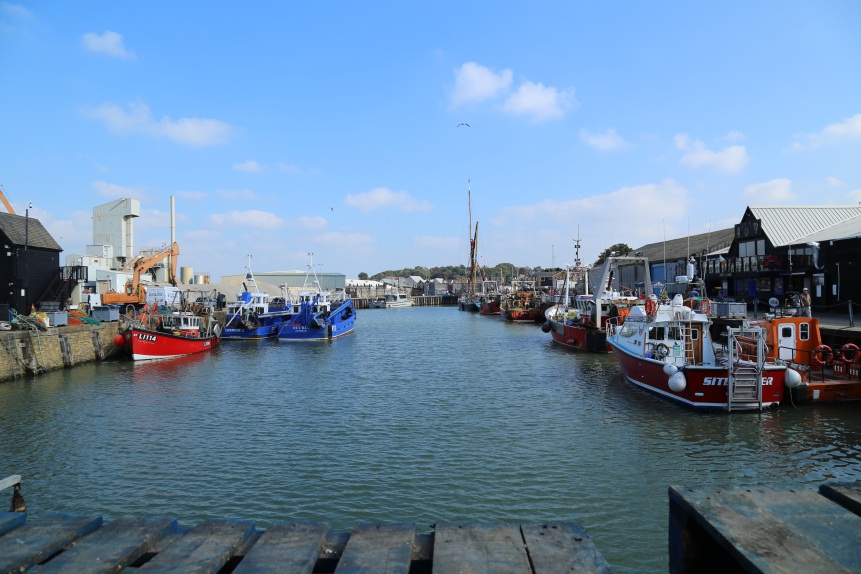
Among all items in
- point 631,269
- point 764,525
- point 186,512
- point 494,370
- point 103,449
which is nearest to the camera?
point 764,525

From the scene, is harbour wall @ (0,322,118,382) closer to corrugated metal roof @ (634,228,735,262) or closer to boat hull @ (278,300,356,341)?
boat hull @ (278,300,356,341)

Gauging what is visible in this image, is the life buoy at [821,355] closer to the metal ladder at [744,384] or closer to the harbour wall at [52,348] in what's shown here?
the metal ladder at [744,384]

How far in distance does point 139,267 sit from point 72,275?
659cm

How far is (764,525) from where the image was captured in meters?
3.20

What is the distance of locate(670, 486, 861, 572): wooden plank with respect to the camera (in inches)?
113

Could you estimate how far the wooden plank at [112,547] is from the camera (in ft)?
12.2

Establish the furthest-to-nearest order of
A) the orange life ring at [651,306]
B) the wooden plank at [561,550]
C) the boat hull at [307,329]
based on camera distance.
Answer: the boat hull at [307,329]
the orange life ring at [651,306]
the wooden plank at [561,550]

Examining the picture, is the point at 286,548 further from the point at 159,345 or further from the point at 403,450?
the point at 159,345

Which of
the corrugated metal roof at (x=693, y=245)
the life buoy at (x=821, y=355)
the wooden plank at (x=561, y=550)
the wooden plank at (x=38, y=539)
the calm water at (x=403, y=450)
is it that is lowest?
the calm water at (x=403, y=450)

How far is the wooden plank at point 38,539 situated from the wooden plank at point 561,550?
11.1ft

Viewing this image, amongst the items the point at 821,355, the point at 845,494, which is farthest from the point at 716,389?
the point at 845,494

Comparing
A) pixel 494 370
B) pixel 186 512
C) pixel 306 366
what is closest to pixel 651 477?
pixel 186 512

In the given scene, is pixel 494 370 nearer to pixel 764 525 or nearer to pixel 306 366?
pixel 306 366

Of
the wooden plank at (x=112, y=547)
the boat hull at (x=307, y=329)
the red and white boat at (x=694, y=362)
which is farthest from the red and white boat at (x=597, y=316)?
the wooden plank at (x=112, y=547)
